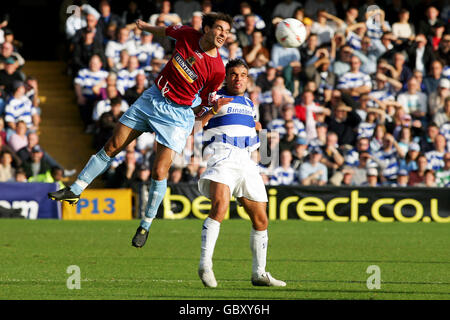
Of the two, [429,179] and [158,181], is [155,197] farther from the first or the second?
[429,179]

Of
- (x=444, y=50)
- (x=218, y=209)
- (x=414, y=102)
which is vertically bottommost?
(x=218, y=209)

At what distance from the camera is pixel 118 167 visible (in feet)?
64.7

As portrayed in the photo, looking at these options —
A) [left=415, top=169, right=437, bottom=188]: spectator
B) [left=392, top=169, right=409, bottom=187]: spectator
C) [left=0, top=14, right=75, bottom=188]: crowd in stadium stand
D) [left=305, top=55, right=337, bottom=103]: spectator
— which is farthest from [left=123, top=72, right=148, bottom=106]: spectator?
[left=415, top=169, right=437, bottom=188]: spectator

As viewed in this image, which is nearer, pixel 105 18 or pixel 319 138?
pixel 319 138

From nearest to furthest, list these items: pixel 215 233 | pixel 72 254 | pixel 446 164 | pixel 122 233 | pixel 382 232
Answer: pixel 215 233, pixel 72 254, pixel 122 233, pixel 382 232, pixel 446 164

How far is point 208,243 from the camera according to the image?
9.21 meters

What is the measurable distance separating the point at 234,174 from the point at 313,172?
11040mm

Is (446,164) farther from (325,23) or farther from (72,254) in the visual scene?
(72,254)

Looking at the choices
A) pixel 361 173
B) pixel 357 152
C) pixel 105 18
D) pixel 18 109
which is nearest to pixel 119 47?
pixel 105 18

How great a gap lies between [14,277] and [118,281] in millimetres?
1164

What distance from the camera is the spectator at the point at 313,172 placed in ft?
65.9

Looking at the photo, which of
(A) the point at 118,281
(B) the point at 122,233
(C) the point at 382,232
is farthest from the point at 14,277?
(C) the point at 382,232

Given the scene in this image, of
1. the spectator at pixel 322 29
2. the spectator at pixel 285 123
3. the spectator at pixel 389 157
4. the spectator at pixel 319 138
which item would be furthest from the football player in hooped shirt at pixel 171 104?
the spectator at pixel 322 29

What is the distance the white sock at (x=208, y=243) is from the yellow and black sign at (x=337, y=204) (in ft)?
32.4
